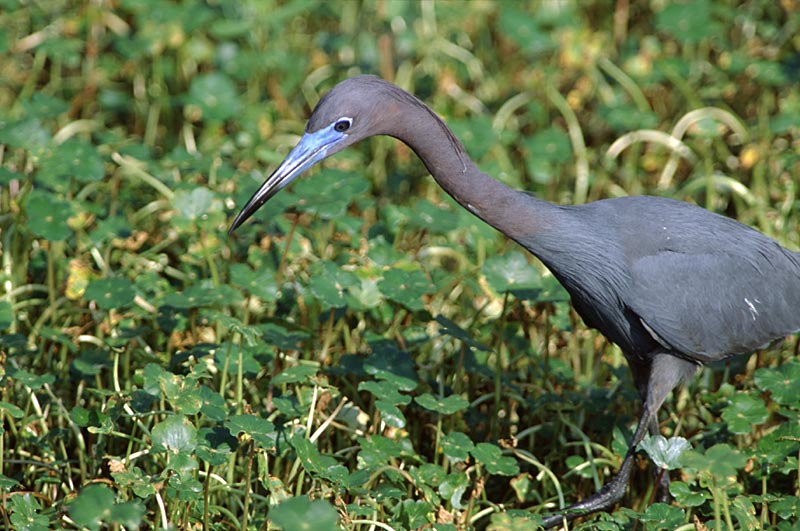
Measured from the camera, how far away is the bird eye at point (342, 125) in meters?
3.34

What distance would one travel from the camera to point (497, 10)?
21.4 feet

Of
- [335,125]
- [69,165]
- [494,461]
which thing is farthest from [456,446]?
[69,165]

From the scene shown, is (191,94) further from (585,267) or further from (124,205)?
(585,267)

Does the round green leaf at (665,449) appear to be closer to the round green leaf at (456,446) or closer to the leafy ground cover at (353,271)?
the leafy ground cover at (353,271)

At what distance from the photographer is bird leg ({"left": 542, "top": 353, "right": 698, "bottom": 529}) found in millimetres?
3643

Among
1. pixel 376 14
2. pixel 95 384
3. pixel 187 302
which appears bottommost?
pixel 95 384

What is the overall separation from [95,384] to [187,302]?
19.6 inches

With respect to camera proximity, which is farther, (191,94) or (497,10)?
(497,10)

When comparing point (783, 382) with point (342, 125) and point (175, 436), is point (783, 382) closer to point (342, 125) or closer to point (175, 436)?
point (342, 125)

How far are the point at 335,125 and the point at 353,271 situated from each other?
1088 millimetres

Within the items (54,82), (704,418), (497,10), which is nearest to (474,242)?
(704,418)

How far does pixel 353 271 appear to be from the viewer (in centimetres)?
433

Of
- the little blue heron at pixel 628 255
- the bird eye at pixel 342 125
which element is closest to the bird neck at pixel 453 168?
the little blue heron at pixel 628 255

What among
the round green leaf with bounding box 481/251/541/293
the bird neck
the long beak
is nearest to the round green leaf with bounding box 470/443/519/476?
the round green leaf with bounding box 481/251/541/293
